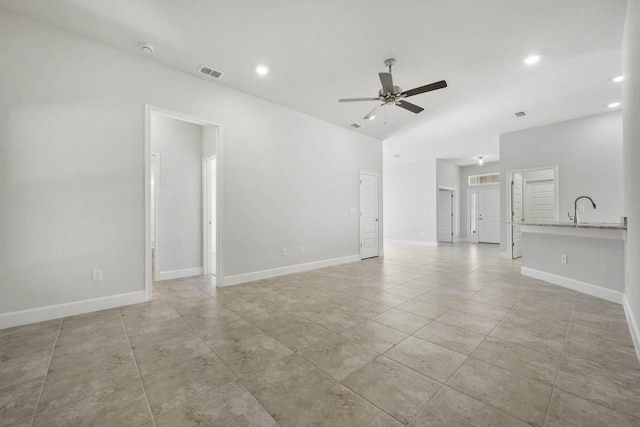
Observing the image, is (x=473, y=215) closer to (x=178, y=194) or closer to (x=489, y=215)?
(x=489, y=215)

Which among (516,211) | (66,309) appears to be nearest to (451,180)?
(516,211)

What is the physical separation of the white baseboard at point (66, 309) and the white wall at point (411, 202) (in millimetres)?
8569

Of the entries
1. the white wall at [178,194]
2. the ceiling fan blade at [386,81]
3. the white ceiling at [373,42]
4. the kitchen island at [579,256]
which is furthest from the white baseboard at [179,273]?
the kitchen island at [579,256]

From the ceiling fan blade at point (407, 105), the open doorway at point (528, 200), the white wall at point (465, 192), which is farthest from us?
the white wall at point (465, 192)

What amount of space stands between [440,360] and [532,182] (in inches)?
318

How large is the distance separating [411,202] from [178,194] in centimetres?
790

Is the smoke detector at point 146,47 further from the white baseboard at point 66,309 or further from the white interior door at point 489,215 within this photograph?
the white interior door at point 489,215

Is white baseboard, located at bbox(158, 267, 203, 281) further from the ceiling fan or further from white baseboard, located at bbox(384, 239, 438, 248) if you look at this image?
white baseboard, located at bbox(384, 239, 438, 248)

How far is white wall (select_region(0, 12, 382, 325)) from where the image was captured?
2660 millimetres

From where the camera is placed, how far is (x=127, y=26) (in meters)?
2.84

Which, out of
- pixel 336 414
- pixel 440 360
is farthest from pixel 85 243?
pixel 440 360

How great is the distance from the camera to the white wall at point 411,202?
935 centimetres

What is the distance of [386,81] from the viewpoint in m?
3.11

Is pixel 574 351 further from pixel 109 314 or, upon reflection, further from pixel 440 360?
pixel 109 314
